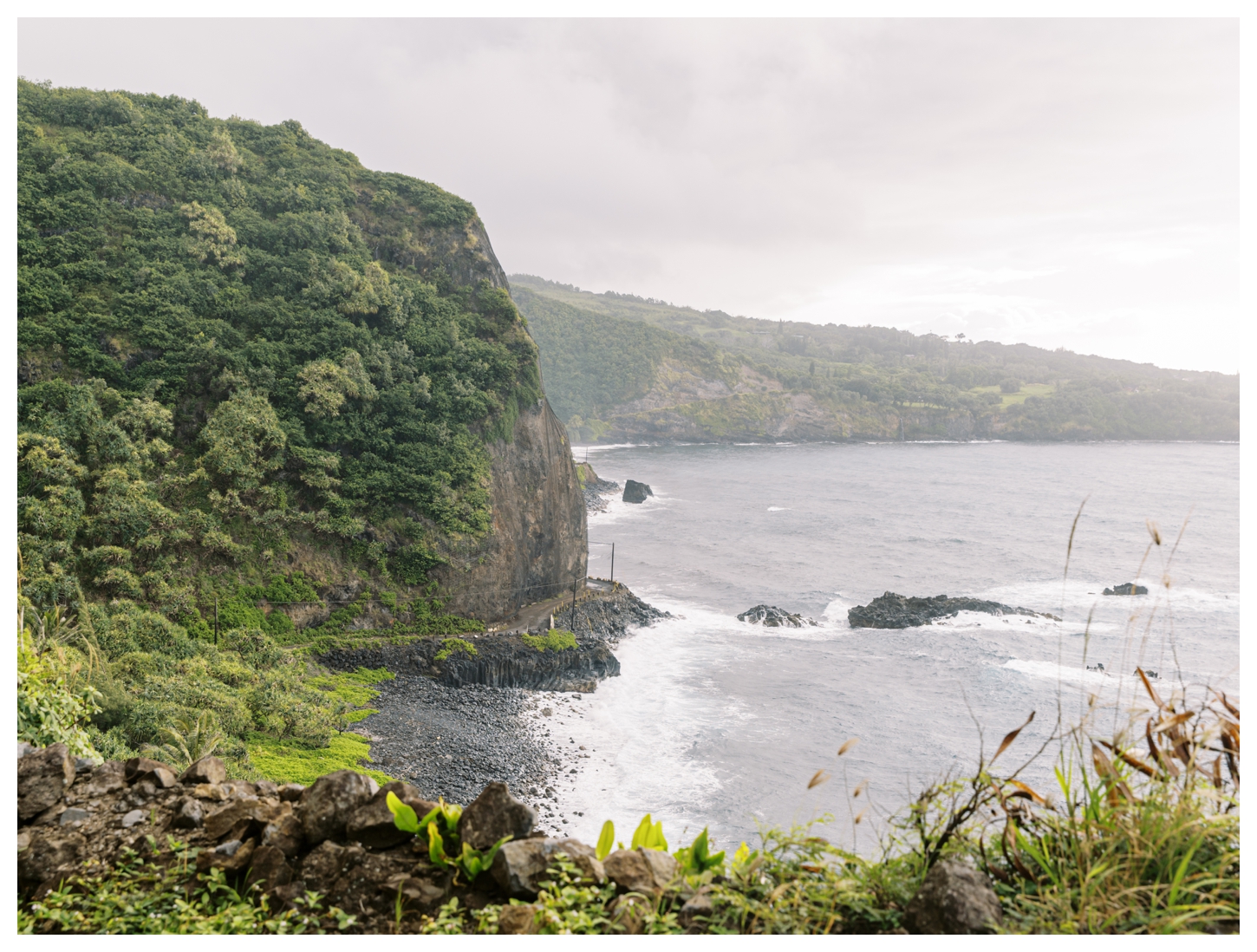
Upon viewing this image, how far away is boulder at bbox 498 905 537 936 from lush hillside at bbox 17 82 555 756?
485 inches

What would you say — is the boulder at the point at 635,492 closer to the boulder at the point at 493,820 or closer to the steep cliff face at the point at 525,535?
the steep cliff face at the point at 525,535

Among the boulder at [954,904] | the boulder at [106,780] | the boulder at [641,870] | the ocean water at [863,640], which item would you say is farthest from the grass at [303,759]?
the boulder at [954,904]

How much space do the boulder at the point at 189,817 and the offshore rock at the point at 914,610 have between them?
1254 inches

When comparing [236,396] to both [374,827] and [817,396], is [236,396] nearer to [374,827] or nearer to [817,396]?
[374,827]

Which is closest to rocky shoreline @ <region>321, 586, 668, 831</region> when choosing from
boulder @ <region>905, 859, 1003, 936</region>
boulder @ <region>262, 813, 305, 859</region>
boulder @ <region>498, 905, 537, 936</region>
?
boulder @ <region>262, 813, 305, 859</region>

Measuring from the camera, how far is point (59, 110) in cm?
2848

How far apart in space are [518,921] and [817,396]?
118 m

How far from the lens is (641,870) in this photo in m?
3.21

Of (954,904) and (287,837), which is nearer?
(954,904)

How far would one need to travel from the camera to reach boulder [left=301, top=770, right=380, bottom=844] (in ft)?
11.9

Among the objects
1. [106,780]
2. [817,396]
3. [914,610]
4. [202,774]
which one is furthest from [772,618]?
[817,396]

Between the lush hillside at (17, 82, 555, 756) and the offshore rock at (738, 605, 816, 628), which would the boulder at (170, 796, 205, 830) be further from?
the offshore rock at (738, 605, 816, 628)
